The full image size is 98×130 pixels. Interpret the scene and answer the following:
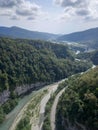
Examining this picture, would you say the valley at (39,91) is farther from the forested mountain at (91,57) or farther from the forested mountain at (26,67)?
the forested mountain at (91,57)

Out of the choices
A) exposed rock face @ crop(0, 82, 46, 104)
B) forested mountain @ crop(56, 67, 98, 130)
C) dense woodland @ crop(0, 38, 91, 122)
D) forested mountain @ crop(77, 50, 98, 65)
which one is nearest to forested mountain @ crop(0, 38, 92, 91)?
dense woodland @ crop(0, 38, 91, 122)

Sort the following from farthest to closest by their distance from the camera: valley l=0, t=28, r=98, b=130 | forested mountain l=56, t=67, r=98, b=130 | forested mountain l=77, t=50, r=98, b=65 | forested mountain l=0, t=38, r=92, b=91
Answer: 1. forested mountain l=77, t=50, r=98, b=65
2. forested mountain l=0, t=38, r=92, b=91
3. valley l=0, t=28, r=98, b=130
4. forested mountain l=56, t=67, r=98, b=130

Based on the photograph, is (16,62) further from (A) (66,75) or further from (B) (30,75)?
(A) (66,75)

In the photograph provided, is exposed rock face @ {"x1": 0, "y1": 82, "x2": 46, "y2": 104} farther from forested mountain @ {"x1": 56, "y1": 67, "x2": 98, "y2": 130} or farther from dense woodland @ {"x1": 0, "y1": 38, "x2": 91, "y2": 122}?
forested mountain @ {"x1": 56, "y1": 67, "x2": 98, "y2": 130}

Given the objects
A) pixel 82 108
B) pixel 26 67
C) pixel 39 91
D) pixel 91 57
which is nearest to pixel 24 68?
pixel 26 67

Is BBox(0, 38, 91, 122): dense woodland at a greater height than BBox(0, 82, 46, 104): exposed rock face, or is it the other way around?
BBox(0, 38, 91, 122): dense woodland

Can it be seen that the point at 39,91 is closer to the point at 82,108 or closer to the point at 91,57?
the point at 82,108
